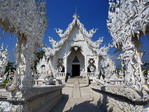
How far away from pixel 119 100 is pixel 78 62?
18.3 m

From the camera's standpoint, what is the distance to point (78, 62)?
22922 mm

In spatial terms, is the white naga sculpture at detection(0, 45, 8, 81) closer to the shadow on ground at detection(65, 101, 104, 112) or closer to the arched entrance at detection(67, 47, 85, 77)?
the shadow on ground at detection(65, 101, 104, 112)

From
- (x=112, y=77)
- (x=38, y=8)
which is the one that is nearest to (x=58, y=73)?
(x=112, y=77)

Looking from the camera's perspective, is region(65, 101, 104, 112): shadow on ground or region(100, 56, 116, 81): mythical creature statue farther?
region(100, 56, 116, 81): mythical creature statue

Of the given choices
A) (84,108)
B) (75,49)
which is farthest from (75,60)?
(84,108)

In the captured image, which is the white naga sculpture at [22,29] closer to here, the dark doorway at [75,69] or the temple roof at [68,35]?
the temple roof at [68,35]

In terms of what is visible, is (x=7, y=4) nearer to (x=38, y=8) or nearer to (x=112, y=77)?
(x=38, y=8)

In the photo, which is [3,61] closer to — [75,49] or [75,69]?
[75,49]

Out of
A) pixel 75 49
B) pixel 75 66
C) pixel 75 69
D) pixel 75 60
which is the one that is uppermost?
pixel 75 49

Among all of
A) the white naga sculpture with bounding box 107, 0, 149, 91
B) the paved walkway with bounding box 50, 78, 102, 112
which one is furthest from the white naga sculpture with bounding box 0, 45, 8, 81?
the white naga sculpture with bounding box 107, 0, 149, 91

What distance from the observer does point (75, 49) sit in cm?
2077

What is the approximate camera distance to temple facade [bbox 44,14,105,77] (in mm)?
20188

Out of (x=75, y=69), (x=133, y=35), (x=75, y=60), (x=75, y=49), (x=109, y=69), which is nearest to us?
(x=133, y=35)

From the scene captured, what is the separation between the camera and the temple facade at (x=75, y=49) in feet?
66.2
